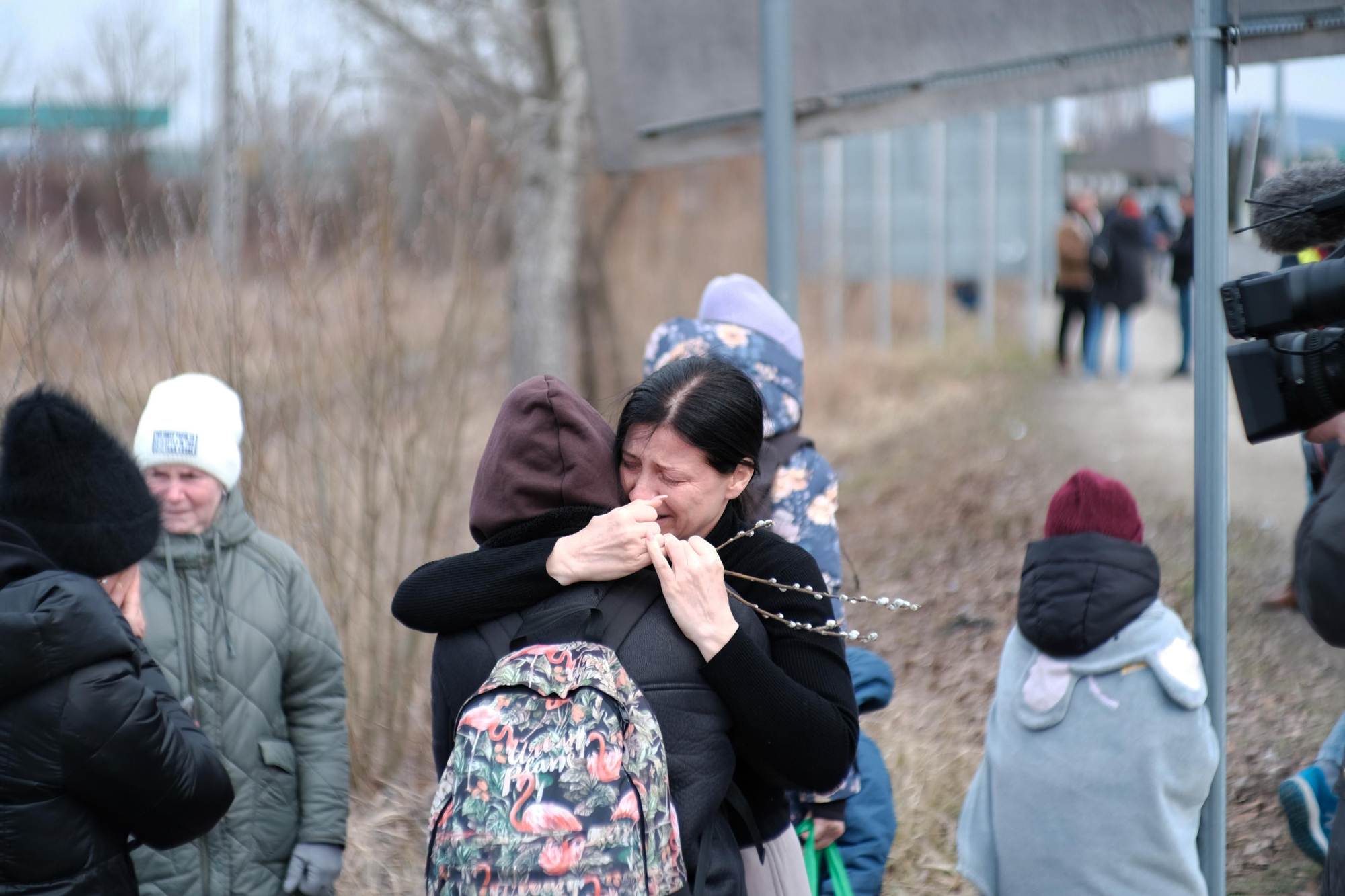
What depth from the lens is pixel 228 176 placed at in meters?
4.49

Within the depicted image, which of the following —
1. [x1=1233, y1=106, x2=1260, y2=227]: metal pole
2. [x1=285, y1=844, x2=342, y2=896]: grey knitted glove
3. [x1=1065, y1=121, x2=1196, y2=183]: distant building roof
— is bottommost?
[x1=285, y1=844, x2=342, y2=896]: grey knitted glove

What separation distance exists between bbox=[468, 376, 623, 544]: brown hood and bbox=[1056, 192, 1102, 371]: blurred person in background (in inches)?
440

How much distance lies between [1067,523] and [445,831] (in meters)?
1.65

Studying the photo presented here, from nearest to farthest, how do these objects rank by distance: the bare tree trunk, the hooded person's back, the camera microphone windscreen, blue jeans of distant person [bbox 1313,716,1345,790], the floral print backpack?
the floral print backpack < the hooded person's back < the camera microphone windscreen < blue jeans of distant person [bbox 1313,716,1345,790] < the bare tree trunk

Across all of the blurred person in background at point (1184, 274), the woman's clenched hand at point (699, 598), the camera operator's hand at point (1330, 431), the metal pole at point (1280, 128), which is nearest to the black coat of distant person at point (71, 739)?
the woman's clenched hand at point (699, 598)

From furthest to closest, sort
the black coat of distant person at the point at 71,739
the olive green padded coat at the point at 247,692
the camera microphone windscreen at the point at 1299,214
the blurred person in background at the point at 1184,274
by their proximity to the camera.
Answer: the blurred person in background at the point at 1184,274, the olive green padded coat at the point at 247,692, the camera microphone windscreen at the point at 1299,214, the black coat of distant person at the point at 71,739

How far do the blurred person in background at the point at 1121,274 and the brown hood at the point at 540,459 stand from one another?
11.0 meters

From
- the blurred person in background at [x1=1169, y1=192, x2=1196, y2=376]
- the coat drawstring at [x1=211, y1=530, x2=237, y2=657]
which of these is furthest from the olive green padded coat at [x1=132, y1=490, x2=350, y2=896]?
the blurred person in background at [x1=1169, y1=192, x2=1196, y2=376]

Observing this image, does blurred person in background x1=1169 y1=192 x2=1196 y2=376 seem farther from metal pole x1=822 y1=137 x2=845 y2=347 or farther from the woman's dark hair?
the woman's dark hair

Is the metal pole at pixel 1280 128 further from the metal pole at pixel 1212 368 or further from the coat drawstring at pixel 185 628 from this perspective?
the coat drawstring at pixel 185 628

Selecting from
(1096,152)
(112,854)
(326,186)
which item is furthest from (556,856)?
(1096,152)

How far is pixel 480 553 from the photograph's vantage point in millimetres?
1866

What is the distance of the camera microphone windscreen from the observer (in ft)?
7.68

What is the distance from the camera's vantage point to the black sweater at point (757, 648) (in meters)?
1.76
